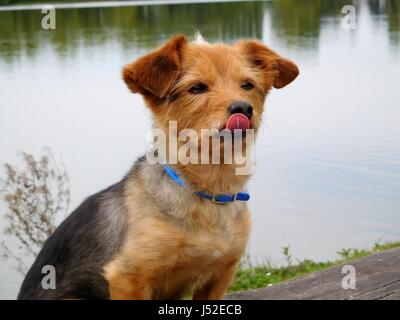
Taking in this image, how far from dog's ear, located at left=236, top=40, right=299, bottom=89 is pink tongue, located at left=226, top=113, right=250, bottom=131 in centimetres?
66

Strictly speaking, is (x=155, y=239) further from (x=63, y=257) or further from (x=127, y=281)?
(x=63, y=257)

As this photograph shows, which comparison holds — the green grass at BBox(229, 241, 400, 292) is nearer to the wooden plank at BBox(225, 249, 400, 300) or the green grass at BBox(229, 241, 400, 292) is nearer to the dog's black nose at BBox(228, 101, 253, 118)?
the wooden plank at BBox(225, 249, 400, 300)

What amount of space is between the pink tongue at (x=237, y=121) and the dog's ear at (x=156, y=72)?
1.49 feet

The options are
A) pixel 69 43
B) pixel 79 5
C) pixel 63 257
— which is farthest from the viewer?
pixel 79 5

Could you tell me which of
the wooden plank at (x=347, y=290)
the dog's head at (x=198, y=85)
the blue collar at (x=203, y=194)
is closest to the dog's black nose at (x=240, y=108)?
the dog's head at (x=198, y=85)

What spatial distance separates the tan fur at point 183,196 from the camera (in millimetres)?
4492

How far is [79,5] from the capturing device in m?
20.9

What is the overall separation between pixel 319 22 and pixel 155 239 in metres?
18.1

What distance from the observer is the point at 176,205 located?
4609 mm

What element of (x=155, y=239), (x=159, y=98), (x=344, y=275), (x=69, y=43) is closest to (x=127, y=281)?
(x=155, y=239)

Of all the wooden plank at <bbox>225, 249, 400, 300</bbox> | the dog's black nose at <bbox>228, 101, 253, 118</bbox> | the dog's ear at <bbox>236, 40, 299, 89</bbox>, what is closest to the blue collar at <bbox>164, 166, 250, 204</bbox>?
the dog's black nose at <bbox>228, 101, 253, 118</bbox>

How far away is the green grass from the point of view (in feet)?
24.1

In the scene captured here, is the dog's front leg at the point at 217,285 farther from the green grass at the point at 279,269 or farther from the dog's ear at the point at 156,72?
the green grass at the point at 279,269
